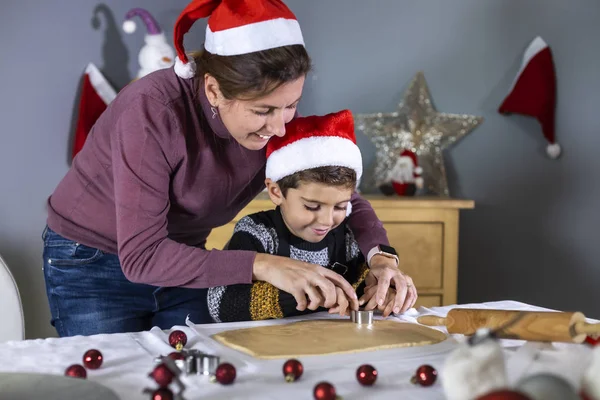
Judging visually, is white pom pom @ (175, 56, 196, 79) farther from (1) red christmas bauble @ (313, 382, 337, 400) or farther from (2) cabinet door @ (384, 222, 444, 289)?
(2) cabinet door @ (384, 222, 444, 289)

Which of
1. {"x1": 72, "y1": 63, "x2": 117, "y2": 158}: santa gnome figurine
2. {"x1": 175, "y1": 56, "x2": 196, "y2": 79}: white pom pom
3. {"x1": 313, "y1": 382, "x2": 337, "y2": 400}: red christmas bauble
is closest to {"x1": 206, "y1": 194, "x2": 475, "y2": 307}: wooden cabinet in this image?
{"x1": 72, "y1": 63, "x2": 117, "y2": 158}: santa gnome figurine

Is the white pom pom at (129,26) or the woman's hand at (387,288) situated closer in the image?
the woman's hand at (387,288)

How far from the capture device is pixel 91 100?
2621mm

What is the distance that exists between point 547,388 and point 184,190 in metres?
0.94

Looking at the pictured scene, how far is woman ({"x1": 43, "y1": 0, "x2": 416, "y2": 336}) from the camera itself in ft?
4.14

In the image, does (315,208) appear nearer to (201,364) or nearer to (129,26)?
(201,364)

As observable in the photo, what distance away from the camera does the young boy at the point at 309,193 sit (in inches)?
59.4

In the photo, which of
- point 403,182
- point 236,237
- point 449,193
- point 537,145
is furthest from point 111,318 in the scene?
point 537,145

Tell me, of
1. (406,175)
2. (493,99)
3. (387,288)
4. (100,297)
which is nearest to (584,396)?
(387,288)

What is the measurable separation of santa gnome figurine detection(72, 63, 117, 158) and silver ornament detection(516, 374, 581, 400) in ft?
7.38

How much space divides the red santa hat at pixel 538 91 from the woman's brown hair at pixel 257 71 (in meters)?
1.73

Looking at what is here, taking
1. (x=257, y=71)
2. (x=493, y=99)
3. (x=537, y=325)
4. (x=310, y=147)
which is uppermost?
(x=493, y=99)

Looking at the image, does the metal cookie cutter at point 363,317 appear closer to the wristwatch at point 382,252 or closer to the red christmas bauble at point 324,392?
the wristwatch at point 382,252

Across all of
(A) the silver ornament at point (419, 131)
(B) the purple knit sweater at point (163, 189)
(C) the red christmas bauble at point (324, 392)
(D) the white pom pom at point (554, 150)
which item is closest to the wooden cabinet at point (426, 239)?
(A) the silver ornament at point (419, 131)
